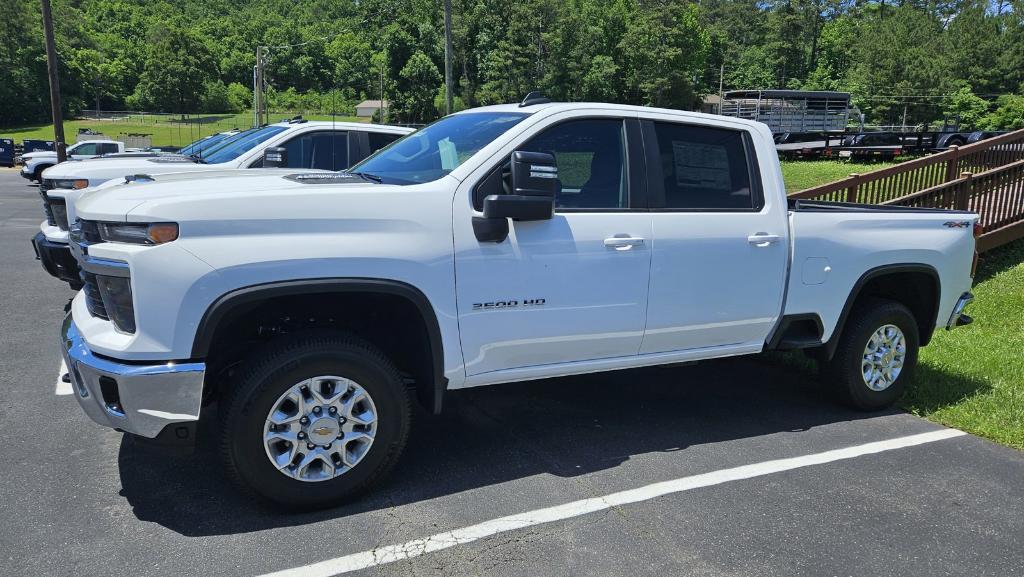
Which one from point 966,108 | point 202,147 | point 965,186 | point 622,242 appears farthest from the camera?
point 966,108

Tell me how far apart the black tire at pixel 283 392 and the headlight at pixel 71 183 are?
520cm

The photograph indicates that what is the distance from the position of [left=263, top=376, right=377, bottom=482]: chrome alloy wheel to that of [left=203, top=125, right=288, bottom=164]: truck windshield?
5.73 metres

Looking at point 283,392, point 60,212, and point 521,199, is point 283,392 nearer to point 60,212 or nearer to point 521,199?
point 521,199

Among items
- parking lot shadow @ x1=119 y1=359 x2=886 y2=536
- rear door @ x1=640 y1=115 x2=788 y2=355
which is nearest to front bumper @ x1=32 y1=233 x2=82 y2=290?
parking lot shadow @ x1=119 y1=359 x2=886 y2=536

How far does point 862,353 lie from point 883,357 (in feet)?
A: 0.82

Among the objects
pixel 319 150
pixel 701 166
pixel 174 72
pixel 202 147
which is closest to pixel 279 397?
pixel 701 166

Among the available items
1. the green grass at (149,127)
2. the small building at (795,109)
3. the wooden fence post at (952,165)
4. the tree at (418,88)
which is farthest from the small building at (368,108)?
the wooden fence post at (952,165)

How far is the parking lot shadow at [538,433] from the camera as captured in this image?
3742 mm

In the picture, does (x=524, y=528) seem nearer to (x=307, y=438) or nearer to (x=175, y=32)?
(x=307, y=438)

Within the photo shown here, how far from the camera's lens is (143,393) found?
3201 mm

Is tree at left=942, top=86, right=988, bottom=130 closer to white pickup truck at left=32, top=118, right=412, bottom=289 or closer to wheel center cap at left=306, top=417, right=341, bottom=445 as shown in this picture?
white pickup truck at left=32, top=118, right=412, bottom=289

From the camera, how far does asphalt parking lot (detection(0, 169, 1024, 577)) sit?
3.29 meters

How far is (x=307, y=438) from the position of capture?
11.6ft

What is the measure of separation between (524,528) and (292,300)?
1559mm
